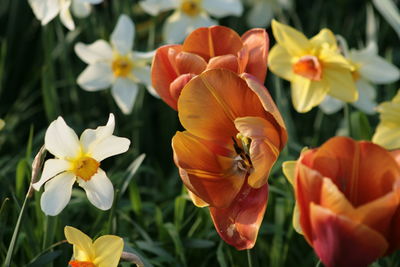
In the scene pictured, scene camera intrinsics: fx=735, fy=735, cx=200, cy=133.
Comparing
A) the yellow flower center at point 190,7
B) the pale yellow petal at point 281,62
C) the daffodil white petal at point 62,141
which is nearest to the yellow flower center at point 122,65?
the yellow flower center at point 190,7

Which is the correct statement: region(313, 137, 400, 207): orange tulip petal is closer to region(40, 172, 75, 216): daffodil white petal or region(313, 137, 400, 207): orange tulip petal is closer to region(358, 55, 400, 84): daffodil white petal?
region(40, 172, 75, 216): daffodil white petal

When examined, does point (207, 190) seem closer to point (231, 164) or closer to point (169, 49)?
point (231, 164)

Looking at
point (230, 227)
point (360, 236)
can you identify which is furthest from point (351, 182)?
point (230, 227)

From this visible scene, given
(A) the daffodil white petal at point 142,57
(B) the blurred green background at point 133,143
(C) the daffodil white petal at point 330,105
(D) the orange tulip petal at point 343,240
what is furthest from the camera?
(C) the daffodil white petal at point 330,105

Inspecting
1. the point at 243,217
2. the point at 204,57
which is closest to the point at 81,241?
the point at 243,217

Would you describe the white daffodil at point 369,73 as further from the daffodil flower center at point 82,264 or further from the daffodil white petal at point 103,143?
the daffodil flower center at point 82,264

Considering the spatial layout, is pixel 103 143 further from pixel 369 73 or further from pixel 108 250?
pixel 369 73
